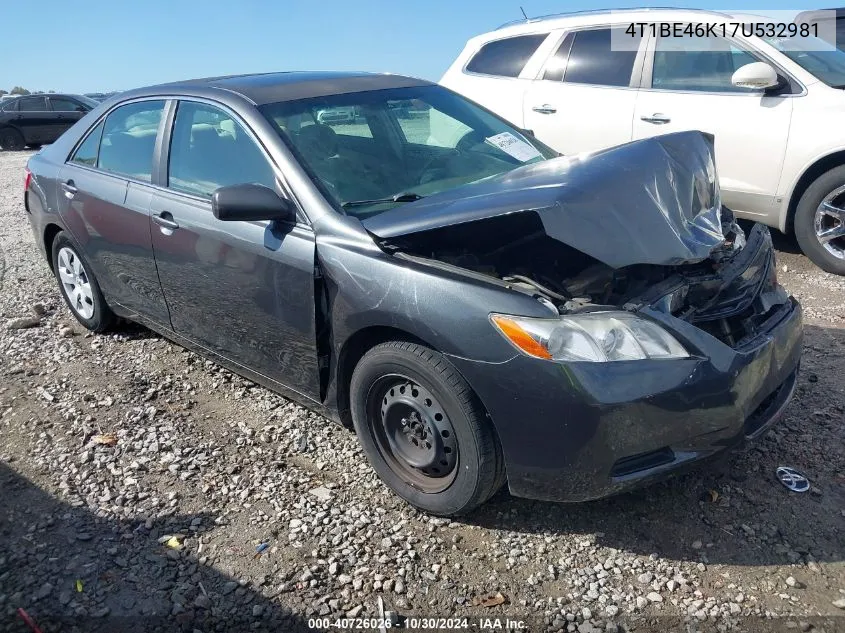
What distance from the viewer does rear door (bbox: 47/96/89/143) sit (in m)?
19.1

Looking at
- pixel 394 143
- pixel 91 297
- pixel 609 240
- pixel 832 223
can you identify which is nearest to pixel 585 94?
pixel 832 223

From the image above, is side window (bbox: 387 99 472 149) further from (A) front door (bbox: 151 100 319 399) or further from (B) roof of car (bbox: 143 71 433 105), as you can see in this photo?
(A) front door (bbox: 151 100 319 399)

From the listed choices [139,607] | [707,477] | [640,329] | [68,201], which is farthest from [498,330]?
[68,201]

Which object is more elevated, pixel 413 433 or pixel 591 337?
pixel 591 337

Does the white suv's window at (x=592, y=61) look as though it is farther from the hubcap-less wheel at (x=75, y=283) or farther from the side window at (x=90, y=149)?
the hubcap-less wheel at (x=75, y=283)

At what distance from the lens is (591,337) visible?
2.37 metres

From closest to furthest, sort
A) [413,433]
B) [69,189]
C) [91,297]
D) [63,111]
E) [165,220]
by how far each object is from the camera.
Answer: [413,433]
[165,220]
[69,189]
[91,297]
[63,111]

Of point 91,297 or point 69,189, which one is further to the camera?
point 91,297

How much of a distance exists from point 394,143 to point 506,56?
3.80 meters

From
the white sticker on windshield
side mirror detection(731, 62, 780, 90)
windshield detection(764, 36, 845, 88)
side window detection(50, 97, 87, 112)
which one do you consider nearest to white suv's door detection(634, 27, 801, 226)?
side mirror detection(731, 62, 780, 90)

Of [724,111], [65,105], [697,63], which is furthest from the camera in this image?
[65,105]

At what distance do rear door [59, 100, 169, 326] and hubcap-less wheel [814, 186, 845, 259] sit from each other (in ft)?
15.3

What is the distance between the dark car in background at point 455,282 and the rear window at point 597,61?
8.48 ft

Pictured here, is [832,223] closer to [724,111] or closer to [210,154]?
[724,111]
